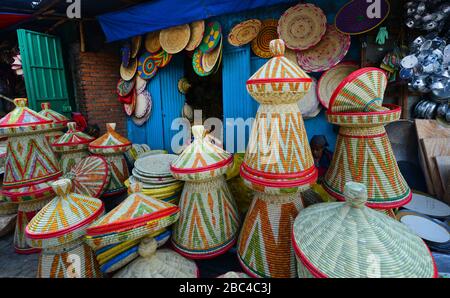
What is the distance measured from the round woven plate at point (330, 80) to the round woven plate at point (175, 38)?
1.85m

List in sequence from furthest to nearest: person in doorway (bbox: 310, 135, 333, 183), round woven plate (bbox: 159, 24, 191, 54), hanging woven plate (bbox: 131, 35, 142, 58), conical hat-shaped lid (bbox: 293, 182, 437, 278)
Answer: hanging woven plate (bbox: 131, 35, 142, 58) < round woven plate (bbox: 159, 24, 191, 54) < person in doorway (bbox: 310, 135, 333, 183) < conical hat-shaped lid (bbox: 293, 182, 437, 278)

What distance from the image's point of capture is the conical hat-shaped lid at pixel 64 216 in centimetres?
159

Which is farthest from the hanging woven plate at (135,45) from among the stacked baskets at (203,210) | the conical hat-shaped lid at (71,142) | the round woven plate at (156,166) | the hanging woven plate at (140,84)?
the stacked baskets at (203,210)

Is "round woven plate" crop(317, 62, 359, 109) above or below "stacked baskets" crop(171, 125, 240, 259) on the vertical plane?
above

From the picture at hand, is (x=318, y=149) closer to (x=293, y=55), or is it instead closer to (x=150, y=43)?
(x=293, y=55)

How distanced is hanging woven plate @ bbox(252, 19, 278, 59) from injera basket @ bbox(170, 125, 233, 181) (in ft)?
5.24

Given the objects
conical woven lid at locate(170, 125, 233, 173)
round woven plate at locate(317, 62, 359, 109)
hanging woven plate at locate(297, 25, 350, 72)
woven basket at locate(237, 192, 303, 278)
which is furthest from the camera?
round woven plate at locate(317, 62, 359, 109)

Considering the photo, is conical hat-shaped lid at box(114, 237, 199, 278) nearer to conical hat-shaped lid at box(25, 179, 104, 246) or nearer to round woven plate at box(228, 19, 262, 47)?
conical hat-shaped lid at box(25, 179, 104, 246)

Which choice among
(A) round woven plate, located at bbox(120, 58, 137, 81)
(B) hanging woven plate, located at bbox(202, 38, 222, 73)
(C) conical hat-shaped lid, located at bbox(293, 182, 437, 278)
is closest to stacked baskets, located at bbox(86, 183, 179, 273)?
(C) conical hat-shaped lid, located at bbox(293, 182, 437, 278)

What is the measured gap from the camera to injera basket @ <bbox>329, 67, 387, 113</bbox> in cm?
160

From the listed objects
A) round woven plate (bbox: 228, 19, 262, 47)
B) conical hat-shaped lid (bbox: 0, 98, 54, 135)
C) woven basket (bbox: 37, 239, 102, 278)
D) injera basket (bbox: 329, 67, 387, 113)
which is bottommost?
woven basket (bbox: 37, 239, 102, 278)

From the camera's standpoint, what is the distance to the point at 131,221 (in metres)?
1.50

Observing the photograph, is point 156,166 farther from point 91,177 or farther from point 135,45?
point 135,45

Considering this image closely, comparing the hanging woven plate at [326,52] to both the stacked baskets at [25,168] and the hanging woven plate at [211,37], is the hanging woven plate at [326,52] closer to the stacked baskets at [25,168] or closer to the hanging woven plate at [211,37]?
the hanging woven plate at [211,37]
